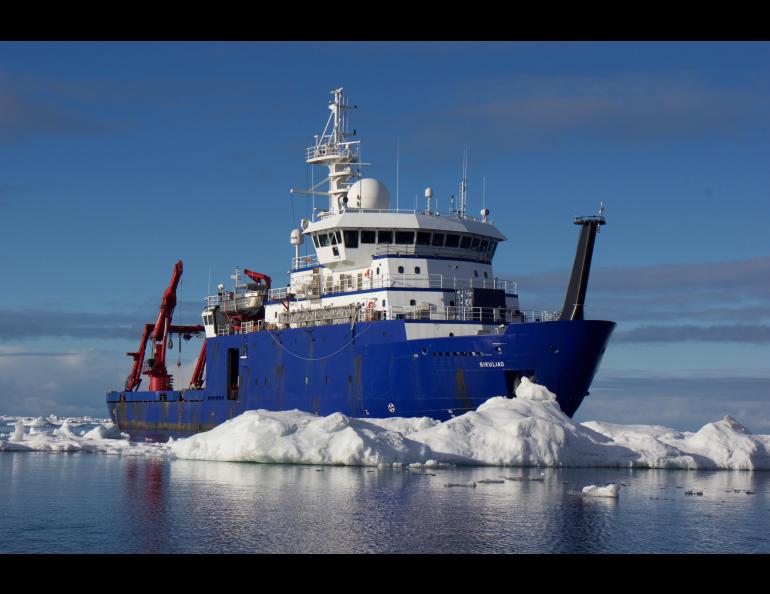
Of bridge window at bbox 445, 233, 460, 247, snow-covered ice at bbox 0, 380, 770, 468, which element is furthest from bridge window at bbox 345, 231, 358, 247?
snow-covered ice at bbox 0, 380, 770, 468

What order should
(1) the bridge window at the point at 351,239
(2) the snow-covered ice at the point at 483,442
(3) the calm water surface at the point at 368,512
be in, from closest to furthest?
(3) the calm water surface at the point at 368,512, (2) the snow-covered ice at the point at 483,442, (1) the bridge window at the point at 351,239

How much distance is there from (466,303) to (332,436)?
1085 centimetres

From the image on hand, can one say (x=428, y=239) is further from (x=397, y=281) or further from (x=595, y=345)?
(x=595, y=345)

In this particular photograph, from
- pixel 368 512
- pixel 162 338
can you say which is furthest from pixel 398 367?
pixel 162 338

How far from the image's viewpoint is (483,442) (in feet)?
102

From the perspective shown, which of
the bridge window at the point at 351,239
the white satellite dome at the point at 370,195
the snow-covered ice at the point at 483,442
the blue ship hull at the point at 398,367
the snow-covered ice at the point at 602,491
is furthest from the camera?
the white satellite dome at the point at 370,195

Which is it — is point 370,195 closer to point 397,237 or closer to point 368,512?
point 397,237

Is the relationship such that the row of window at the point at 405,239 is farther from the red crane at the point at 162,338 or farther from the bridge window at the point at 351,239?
the red crane at the point at 162,338

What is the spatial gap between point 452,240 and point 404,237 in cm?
211

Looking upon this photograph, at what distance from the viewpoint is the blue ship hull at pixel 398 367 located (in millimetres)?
34688

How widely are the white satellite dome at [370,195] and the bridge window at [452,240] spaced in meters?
4.39

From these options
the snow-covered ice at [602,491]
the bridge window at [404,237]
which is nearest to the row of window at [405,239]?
the bridge window at [404,237]

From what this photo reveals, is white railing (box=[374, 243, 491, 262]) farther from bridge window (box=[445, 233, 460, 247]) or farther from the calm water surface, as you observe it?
the calm water surface

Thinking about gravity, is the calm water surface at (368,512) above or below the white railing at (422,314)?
below
